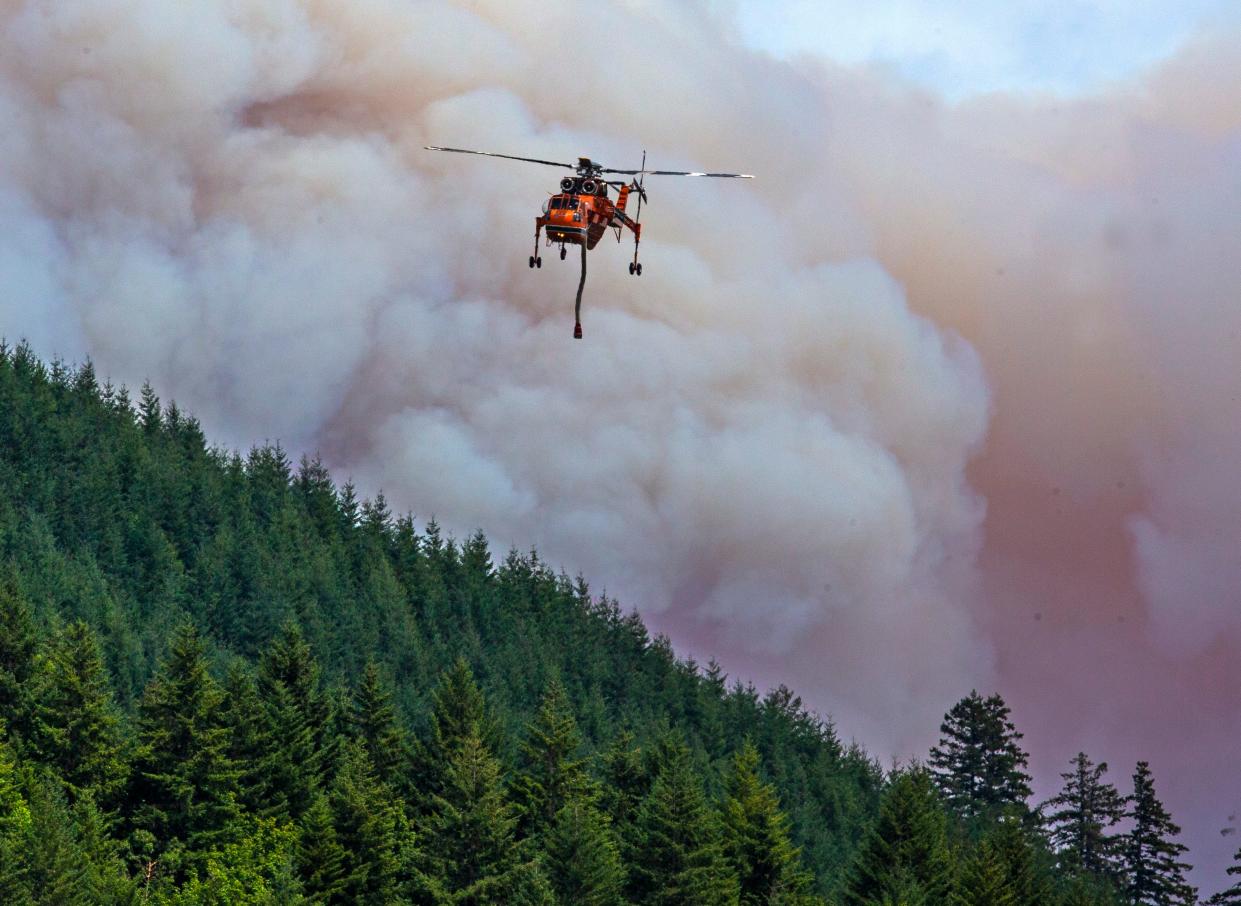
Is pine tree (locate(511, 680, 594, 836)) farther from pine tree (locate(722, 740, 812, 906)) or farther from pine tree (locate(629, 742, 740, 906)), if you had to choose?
pine tree (locate(722, 740, 812, 906))

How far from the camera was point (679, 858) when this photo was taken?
305 feet

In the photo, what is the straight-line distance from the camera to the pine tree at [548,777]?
4003 inches

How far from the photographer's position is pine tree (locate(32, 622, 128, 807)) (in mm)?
94875

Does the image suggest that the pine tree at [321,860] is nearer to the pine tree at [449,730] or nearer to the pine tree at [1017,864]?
the pine tree at [449,730]

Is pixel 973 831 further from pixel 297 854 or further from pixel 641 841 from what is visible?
pixel 297 854

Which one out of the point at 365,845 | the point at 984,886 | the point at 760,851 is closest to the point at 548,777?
the point at 760,851

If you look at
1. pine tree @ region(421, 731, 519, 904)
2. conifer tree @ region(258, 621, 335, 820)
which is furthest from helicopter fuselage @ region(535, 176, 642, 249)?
conifer tree @ region(258, 621, 335, 820)

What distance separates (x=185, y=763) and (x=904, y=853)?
129 feet

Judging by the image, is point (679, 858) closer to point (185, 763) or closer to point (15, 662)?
point (185, 763)

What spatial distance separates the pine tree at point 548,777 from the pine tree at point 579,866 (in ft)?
32.1

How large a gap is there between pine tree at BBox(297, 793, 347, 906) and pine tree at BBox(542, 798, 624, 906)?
31.6ft

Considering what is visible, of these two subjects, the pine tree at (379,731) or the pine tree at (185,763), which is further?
the pine tree at (379,731)

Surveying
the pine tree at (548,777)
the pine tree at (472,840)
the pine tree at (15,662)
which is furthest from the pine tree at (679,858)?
the pine tree at (15,662)

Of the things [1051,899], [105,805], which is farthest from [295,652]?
[1051,899]
